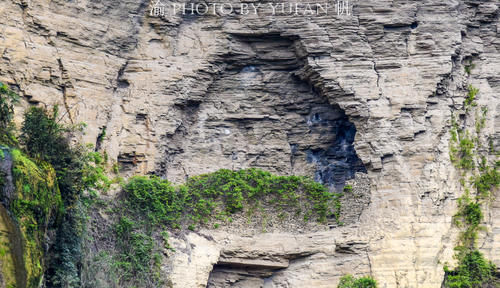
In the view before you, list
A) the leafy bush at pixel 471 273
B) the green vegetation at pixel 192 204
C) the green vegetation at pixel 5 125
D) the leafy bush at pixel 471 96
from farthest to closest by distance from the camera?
the leafy bush at pixel 471 96
the leafy bush at pixel 471 273
the green vegetation at pixel 192 204
the green vegetation at pixel 5 125

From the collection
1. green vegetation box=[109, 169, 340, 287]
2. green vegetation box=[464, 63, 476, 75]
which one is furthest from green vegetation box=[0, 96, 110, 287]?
green vegetation box=[464, 63, 476, 75]

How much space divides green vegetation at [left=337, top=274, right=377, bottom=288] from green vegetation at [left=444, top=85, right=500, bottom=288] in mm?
1738

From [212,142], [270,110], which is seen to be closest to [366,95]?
[270,110]

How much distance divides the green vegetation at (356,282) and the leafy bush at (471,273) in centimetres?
175

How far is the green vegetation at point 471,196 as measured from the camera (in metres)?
16.2

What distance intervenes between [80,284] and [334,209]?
6767mm

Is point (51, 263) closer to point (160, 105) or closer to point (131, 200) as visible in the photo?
point (131, 200)

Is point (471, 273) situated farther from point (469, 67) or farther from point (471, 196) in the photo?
point (469, 67)

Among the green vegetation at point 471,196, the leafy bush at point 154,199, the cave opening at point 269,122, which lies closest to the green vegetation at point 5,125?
the leafy bush at point 154,199

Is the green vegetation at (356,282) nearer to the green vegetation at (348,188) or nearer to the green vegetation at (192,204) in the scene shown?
the green vegetation at (192,204)

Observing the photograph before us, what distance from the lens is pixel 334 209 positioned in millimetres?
16969

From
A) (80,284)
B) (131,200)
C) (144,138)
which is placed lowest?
(80,284)

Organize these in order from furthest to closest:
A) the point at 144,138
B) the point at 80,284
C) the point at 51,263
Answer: the point at 144,138
the point at 80,284
the point at 51,263

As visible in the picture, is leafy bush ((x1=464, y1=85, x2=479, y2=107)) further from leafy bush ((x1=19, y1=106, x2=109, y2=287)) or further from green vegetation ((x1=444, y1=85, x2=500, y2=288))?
leafy bush ((x1=19, y1=106, x2=109, y2=287))
